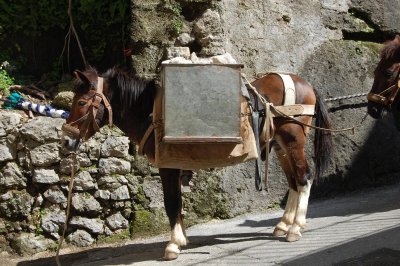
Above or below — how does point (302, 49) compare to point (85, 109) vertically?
above

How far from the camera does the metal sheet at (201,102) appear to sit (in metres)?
4.25

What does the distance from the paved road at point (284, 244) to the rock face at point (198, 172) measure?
27 cm

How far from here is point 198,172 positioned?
575 centimetres

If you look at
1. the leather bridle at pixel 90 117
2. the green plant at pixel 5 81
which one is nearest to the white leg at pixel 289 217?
the leather bridle at pixel 90 117

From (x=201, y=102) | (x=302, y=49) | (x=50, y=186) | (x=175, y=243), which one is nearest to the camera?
(x=201, y=102)

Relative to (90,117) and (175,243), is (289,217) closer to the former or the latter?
(175,243)

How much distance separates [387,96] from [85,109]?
3004 millimetres

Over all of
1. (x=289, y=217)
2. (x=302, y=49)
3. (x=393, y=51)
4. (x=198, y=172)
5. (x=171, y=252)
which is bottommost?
(x=171, y=252)

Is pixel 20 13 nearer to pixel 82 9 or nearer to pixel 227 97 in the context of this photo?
pixel 82 9

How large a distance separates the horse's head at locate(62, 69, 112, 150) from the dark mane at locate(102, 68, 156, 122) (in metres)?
0.13

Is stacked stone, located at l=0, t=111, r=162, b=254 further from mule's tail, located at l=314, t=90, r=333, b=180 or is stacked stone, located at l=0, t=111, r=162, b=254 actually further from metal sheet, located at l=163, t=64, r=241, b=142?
mule's tail, located at l=314, t=90, r=333, b=180

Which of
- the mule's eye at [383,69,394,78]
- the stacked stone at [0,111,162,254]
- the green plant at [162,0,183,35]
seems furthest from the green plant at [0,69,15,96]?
the mule's eye at [383,69,394,78]

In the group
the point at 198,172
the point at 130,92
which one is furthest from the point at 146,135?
the point at 198,172

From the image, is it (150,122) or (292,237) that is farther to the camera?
(292,237)
